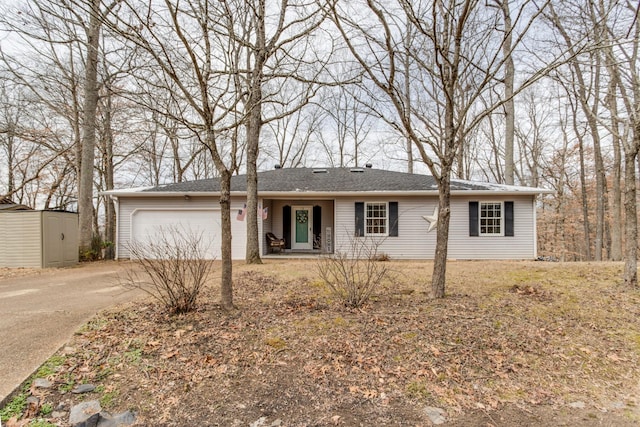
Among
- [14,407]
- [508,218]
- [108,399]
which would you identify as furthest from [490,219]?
[14,407]

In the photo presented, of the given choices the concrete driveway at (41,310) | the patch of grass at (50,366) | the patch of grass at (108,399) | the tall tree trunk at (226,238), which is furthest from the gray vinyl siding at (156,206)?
the patch of grass at (108,399)

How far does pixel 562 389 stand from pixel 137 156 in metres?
22.0

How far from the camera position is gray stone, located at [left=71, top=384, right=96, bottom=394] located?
281 cm

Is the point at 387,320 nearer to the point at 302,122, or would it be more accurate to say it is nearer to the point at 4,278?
the point at 4,278

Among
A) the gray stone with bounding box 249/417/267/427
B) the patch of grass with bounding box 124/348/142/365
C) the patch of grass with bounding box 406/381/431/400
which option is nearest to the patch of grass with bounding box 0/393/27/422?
the patch of grass with bounding box 124/348/142/365

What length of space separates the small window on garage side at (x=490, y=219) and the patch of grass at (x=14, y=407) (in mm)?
11276

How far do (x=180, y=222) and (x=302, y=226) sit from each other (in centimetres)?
440

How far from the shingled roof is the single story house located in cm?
3

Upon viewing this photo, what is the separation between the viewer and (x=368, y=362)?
3.29 metres

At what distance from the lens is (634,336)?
3.78 metres

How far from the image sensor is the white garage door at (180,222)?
11.3m

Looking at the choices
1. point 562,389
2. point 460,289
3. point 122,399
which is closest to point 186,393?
point 122,399

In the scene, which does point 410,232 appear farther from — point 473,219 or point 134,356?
point 134,356

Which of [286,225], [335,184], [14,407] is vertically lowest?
[14,407]
